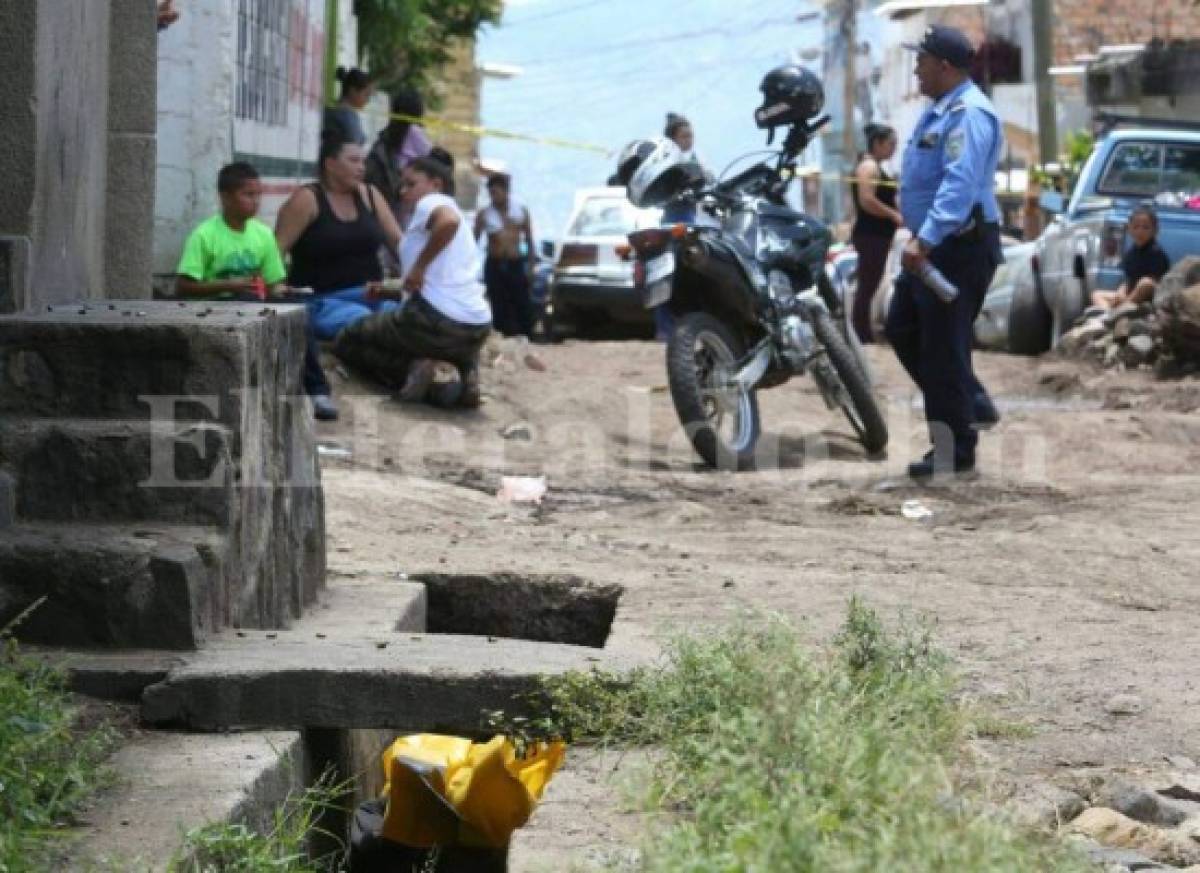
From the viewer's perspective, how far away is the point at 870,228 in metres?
17.4

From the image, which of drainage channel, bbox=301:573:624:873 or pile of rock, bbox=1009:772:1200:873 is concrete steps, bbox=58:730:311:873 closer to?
pile of rock, bbox=1009:772:1200:873

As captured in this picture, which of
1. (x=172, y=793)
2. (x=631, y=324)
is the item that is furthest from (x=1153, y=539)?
(x=631, y=324)

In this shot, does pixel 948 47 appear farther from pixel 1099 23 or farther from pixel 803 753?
pixel 1099 23

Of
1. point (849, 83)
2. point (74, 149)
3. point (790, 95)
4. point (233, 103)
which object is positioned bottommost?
point (74, 149)

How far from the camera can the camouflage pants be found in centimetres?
1191

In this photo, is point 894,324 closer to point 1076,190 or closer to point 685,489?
point 685,489

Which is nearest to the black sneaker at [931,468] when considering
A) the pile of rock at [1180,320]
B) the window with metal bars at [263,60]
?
the window with metal bars at [263,60]

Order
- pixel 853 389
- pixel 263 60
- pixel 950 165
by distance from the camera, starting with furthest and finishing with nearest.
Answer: pixel 263 60 < pixel 853 389 < pixel 950 165

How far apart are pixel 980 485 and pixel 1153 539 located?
1.70m

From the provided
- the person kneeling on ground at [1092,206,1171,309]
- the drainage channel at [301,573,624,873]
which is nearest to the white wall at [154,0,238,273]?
the drainage channel at [301,573,624,873]

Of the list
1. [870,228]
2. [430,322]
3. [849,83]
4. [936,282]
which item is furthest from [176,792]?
[849,83]

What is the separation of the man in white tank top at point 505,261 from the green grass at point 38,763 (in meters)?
14.7

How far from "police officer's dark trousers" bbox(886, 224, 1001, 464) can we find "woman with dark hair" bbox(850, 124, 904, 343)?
23.1 ft

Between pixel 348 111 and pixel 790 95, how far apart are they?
3.52 m
